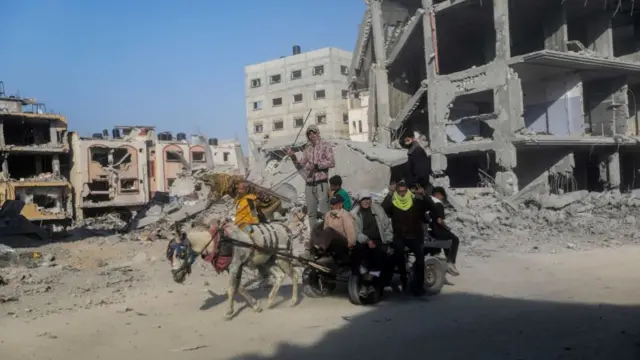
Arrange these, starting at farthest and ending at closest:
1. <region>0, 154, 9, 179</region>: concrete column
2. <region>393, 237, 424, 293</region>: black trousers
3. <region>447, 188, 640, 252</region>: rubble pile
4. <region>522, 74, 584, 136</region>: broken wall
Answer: <region>0, 154, 9, 179</region>: concrete column → <region>522, 74, 584, 136</region>: broken wall → <region>447, 188, 640, 252</region>: rubble pile → <region>393, 237, 424, 293</region>: black trousers

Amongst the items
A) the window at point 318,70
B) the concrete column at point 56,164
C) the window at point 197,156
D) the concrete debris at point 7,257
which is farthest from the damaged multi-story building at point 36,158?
the concrete debris at point 7,257

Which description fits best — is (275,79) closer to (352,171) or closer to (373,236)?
(352,171)

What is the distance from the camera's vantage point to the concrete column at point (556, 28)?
872 inches

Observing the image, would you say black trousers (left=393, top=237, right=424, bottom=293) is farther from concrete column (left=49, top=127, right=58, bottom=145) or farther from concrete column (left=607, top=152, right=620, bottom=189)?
concrete column (left=49, top=127, right=58, bottom=145)

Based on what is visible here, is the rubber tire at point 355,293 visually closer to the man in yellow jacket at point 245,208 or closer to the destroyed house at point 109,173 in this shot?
the man in yellow jacket at point 245,208

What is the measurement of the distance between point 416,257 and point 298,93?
184 feet

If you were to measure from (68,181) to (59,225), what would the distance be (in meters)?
4.23

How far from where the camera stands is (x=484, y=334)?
20.8 feet

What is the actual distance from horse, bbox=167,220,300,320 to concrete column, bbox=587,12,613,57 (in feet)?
67.2

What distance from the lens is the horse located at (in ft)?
24.4

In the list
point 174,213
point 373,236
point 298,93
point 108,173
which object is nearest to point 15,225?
point 174,213

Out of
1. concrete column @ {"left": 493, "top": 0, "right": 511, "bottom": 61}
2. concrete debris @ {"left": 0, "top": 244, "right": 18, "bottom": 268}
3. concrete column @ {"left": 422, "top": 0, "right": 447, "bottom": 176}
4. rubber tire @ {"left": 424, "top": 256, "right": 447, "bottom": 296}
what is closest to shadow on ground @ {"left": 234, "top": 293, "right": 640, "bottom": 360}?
rubber tire @ {"left": 424, "top": 256, "right": 447, "bottom": 296}

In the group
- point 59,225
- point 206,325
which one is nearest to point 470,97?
point 206,325

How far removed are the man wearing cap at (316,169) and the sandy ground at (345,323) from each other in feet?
5.24
